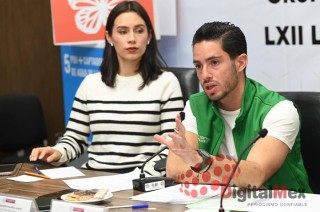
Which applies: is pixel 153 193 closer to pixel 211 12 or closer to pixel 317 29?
pixel 317 29

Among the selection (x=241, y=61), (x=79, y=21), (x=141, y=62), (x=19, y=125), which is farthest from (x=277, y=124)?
(x=19, y=125)

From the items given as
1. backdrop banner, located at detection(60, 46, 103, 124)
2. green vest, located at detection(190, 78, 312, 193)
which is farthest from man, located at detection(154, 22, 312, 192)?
backdrop banner, located at detection(60, 46, 103, 124)

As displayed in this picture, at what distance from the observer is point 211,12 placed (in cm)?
441

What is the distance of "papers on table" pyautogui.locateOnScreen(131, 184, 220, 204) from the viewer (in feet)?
Answer: 7.73

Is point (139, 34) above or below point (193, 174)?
above

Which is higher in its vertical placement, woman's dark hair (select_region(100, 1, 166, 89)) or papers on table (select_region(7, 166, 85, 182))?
woman's dark hair (select_region(100, 1, 166, 89))

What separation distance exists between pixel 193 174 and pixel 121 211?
0.45m

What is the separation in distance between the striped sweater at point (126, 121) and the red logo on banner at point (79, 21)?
1076 millimetres

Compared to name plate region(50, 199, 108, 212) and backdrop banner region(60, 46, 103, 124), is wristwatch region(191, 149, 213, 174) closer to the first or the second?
name plate region(50, 199, 108, 212)

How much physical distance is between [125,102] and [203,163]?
4.39 feet

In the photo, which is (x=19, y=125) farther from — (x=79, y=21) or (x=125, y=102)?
(x=125, y=102)

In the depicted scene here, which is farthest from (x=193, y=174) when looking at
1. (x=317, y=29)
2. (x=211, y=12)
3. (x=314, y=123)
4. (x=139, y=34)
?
(x=211, y=12)

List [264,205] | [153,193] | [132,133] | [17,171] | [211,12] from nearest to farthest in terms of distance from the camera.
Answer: [264,205], [153,193], [17,171], [132,133], [211,12]

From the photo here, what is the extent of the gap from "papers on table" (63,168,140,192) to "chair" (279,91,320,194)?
2.56 ft
